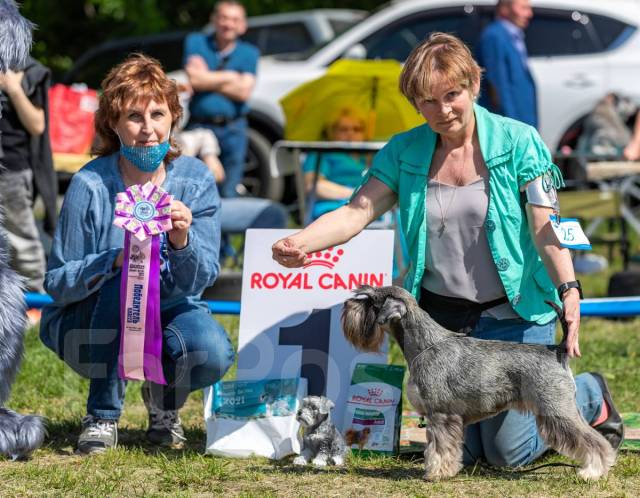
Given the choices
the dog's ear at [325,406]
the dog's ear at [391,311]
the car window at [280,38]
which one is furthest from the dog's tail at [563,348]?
the car window at [280,38]

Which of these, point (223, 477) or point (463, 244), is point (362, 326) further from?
point (223, 477)

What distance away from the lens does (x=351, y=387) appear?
4289 mm

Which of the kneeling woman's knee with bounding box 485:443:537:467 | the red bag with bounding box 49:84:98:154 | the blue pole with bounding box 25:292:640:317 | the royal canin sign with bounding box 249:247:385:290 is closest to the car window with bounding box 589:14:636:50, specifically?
the red bag with bounding box 49:84:98:154

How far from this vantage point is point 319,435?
13.1ft

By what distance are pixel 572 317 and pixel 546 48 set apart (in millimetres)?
7781

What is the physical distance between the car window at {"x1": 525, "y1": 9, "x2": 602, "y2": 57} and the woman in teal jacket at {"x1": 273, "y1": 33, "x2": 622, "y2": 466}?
284 inches

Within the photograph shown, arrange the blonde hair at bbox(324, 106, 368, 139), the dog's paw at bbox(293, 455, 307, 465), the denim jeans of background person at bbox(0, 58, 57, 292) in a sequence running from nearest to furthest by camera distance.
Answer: the dog's paw at bbox(293, 455, 307, 465) < the denim jeans of background person at bbox(0, 58, 57, 292) < the blonde hair at bbox(324, 106, 368, 139)

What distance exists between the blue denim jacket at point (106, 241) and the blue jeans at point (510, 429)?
1048 millimetres

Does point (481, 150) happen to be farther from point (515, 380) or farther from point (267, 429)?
point (267, 429)

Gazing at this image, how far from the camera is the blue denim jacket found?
411 cm

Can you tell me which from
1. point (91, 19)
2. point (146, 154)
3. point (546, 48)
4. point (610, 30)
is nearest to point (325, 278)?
point (146, 154)

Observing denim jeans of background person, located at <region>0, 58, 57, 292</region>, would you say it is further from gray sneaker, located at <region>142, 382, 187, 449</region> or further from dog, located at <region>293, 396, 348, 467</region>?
dog, located at <region>293, 396, 348, 467</region>

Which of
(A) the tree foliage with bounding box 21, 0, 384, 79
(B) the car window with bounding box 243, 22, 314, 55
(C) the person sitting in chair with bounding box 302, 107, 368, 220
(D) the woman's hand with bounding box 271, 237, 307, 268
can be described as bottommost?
(D) the woman's hand with bounding box 271, 237, 307, 268

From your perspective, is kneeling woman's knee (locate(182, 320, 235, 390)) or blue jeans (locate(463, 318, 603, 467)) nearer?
blue jeans (locate(463, 318, 603, 467))
